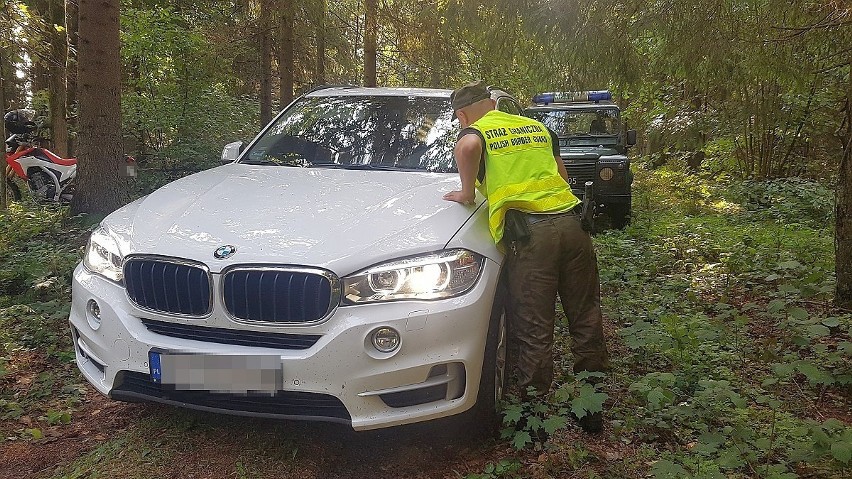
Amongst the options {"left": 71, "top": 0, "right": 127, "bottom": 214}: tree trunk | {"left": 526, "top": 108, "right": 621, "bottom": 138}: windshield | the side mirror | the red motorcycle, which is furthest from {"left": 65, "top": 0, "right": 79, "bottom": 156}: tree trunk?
{"left": 526, "top": 108, "right": 621, "bottom": 138}: windshield

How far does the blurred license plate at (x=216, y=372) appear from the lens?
2779mm

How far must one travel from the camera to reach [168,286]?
9.71ft

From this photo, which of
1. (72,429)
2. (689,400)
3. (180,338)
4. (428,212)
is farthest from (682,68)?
(72,429)

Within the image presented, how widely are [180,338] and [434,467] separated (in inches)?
50.3

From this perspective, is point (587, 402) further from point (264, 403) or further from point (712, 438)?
point (264, 403)

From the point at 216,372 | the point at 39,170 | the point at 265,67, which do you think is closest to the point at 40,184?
the point at 39,170

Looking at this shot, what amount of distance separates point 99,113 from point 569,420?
5.67m

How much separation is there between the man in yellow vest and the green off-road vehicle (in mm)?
5265

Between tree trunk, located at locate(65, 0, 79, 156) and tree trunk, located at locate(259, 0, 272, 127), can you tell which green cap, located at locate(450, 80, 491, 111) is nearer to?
tree trunk, located at locate(65, 0, 79, 156)

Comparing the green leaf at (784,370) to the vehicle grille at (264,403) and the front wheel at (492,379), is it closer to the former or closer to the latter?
the front wheel at (492,379)

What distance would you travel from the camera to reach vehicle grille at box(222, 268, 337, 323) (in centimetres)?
280

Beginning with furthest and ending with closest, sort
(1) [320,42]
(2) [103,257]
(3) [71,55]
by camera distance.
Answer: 1. (1) [320,42]
2. (3) [71,55]
3. (2) [103,257]

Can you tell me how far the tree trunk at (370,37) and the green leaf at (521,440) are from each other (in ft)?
30.1

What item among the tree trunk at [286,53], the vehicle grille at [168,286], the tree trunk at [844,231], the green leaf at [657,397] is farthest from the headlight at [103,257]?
the tree trunk at [286,53]
